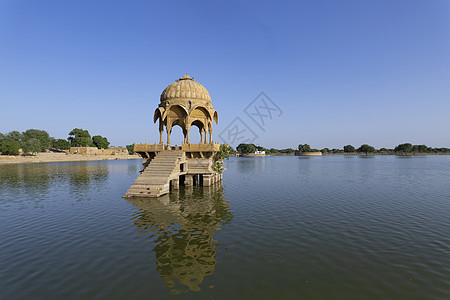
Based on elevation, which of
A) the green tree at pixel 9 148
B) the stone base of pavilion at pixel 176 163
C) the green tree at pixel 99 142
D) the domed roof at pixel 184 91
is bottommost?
the stone base of pavilion at pixel 176 163

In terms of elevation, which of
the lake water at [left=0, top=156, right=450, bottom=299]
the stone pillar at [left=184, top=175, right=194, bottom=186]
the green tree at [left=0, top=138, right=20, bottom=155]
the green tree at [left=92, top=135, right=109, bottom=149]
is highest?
the green tree at [left=92, top=135, right=109, bottom=149]

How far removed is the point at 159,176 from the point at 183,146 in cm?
588

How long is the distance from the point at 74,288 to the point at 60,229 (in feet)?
25.4

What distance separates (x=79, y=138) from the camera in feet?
511

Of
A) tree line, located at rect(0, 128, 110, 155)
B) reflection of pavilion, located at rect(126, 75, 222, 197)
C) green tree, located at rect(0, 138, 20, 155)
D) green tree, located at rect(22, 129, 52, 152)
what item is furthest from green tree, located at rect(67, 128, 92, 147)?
reflection of pavilion, located at rect(126, 75, 222, 197)

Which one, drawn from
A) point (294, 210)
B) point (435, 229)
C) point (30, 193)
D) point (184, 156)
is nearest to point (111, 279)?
point (294, 210)

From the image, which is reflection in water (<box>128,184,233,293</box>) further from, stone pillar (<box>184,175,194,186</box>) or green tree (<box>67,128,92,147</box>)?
green tree (<box>67,128,92,147</box>)

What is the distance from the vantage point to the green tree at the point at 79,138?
154900 millimetres

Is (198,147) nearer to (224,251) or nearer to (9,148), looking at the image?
(224,251)

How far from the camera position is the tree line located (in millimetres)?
101412

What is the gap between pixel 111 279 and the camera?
7938 millimetres

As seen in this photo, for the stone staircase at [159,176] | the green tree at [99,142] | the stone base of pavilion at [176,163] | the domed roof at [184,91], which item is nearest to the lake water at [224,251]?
the stone staircase at [159,176]

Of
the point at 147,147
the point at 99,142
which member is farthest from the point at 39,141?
the point at 147,147

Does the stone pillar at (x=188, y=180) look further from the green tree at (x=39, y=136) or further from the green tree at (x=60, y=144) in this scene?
the green tree at (x=60, y=144)
